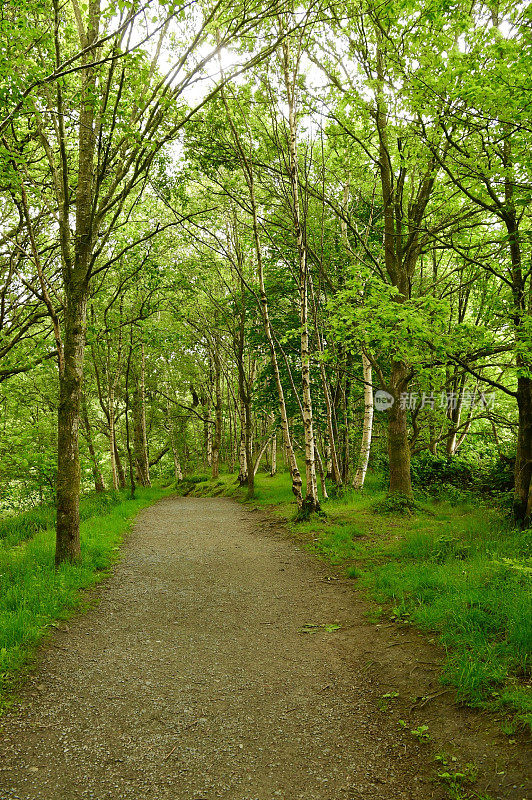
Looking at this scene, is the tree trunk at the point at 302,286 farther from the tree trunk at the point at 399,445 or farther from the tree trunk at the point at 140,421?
the tree trunk at the point at 140,421

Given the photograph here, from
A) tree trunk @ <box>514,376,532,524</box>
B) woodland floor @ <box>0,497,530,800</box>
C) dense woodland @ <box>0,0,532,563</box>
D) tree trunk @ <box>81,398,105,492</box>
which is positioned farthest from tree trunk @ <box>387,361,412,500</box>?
tree trunk @ <box>81,398,105,492</box>

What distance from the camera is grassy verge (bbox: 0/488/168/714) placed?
4566 millimetres

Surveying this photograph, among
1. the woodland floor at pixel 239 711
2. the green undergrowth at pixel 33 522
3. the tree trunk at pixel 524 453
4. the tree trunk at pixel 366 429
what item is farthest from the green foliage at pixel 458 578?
the green undergrowth at pixel 33 522

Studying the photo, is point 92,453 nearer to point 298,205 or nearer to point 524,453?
point 298,205

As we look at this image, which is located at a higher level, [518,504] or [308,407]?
[308,407]

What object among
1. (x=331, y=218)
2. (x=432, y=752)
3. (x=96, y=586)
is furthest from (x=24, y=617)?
(x=331, y=218)

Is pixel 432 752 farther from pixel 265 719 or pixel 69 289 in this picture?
pixel 69 289

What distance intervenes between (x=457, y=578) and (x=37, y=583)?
574 centimetres

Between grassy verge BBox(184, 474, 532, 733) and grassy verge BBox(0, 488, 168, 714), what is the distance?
411 centimetres

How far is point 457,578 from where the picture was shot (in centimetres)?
564

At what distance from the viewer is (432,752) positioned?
10.6ft

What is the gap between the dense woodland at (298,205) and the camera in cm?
671

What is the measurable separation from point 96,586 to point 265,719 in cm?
414

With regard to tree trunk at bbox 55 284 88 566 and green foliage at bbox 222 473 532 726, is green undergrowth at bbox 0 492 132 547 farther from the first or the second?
green foliage at bbox 222 473 532 726
